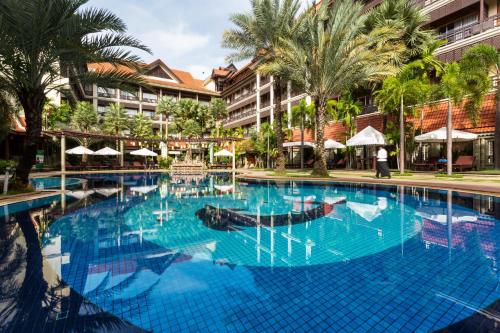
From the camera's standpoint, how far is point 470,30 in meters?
18.9

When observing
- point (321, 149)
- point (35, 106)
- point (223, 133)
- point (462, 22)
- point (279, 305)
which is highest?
point (462, 22)

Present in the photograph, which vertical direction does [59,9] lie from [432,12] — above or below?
below

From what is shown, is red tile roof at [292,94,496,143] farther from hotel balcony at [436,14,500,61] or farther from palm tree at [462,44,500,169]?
hotel balcony at [436,14,500,61]

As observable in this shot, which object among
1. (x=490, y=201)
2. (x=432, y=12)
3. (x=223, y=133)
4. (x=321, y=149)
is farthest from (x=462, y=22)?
(x=223, y=133)

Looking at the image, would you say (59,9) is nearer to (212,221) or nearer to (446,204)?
(212,221)

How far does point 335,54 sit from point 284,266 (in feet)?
45.8

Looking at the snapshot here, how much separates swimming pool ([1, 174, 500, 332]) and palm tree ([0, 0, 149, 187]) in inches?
178

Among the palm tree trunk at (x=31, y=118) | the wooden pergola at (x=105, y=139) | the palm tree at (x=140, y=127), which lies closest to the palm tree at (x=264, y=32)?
the wooden pergola at (x=105, y=139)

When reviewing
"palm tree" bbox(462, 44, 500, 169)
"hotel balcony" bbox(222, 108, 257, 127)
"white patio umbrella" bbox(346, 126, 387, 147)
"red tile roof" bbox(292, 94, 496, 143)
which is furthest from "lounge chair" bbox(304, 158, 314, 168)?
"palm tree" bbox(462, 44, 500, 169)

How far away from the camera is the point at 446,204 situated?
27.7ft

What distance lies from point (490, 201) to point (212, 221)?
8.37 metres

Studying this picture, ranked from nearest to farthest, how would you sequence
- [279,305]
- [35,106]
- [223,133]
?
[279,305] → [35,106] → [223,133]

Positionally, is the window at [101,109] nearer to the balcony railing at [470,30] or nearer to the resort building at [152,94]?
the resort building at [152,94]

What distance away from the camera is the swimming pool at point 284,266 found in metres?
2.77
